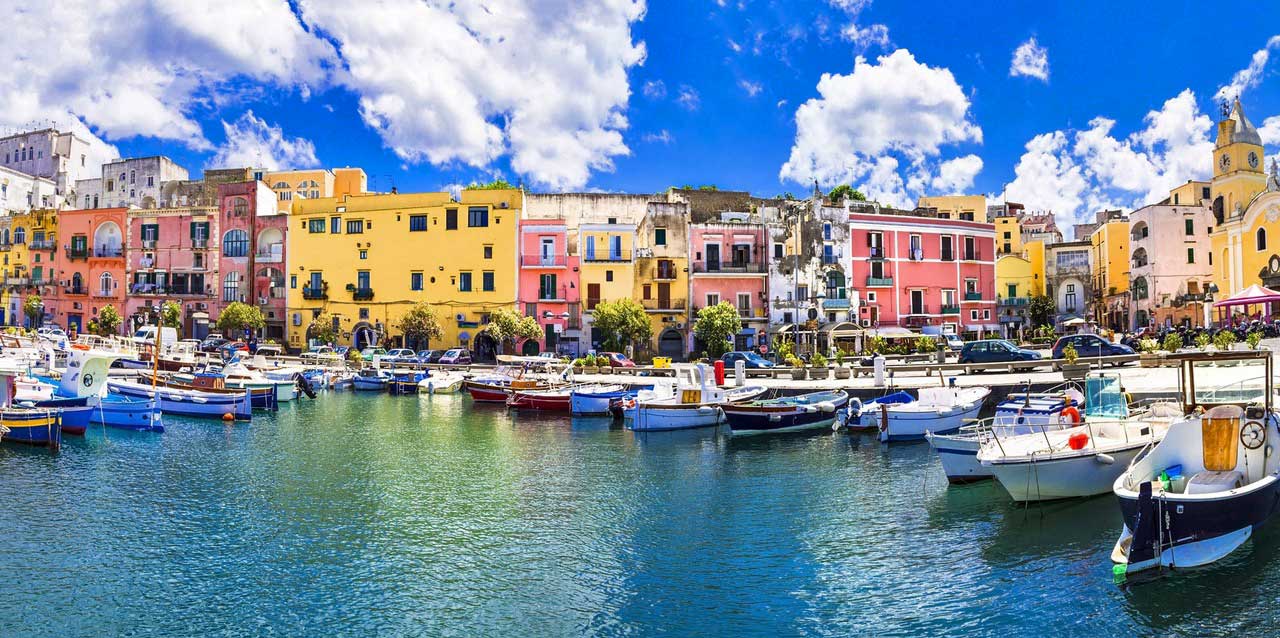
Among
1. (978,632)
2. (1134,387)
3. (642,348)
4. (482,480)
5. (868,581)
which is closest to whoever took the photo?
(978,632)

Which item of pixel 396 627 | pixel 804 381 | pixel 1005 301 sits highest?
pixel 1005 301

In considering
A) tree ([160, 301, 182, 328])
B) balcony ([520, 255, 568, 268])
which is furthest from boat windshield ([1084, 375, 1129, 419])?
tree ([160, 301, 182, 328])

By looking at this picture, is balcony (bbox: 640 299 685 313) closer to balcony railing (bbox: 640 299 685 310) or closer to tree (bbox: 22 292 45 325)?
balcony railing (bbox: 640 299 685 310)

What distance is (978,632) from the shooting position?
1170 cm

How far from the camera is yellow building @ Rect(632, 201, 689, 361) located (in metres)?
56.0

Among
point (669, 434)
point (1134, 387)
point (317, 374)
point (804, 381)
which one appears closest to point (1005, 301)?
point (804, 381)

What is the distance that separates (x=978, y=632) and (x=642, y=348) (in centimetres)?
4402

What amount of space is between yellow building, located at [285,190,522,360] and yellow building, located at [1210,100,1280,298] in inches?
1890

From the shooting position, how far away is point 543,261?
57.3m

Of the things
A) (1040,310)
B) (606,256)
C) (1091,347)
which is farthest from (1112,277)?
(606,256)

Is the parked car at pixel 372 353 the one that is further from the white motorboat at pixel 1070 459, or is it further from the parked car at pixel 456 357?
the white motorboat at pixel 1070 459

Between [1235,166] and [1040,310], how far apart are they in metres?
16.1

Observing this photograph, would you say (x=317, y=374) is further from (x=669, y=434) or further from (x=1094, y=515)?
(x=1094, y=515)

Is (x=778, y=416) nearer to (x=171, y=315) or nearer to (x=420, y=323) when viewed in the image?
(x=420, y=323)
